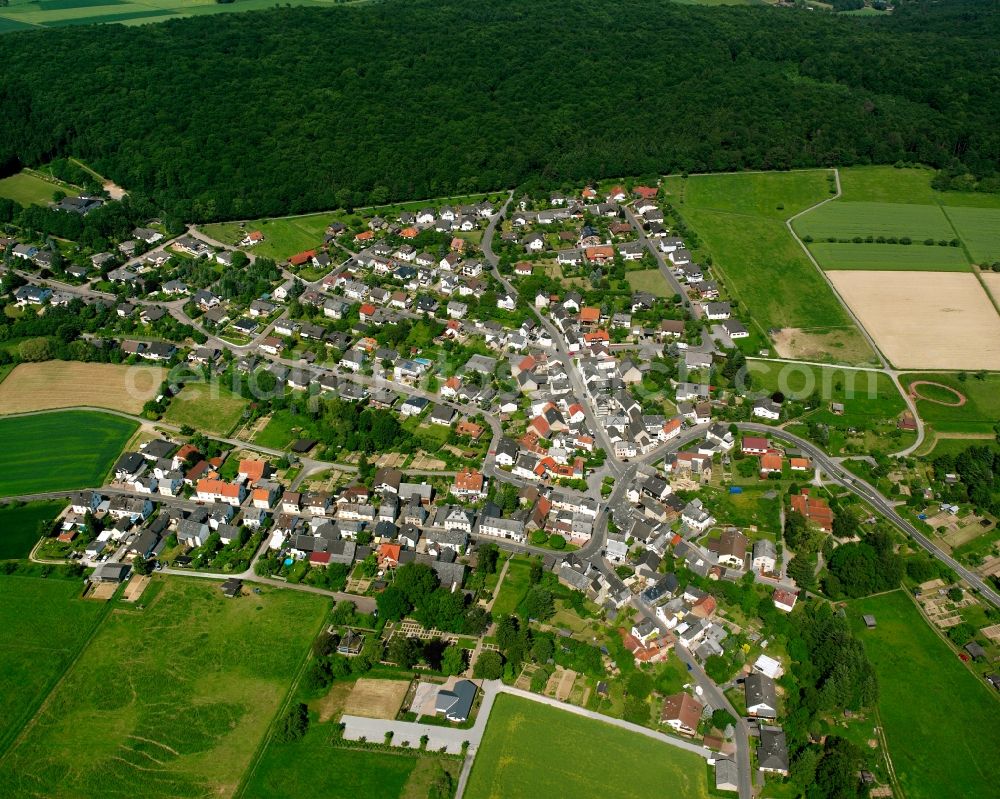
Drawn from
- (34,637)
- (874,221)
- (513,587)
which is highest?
(34,637)

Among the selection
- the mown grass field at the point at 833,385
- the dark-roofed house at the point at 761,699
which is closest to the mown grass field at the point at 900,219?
the mown grass field at the point at 833,385

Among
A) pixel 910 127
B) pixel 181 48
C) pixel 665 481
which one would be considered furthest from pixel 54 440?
pixel 910 127

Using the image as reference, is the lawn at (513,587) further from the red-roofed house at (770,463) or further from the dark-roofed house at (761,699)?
the red-roofed house at (770,463)

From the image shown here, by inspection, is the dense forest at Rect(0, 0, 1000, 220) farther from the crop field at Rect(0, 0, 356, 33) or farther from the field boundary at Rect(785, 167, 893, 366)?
the crop field at Rect(0, 0, 356, 33)

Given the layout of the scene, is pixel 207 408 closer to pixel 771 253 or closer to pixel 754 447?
pixel 754 447

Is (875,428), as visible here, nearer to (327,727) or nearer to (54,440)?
(327,727)

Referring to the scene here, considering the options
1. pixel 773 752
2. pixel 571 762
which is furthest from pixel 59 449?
pixel 773 752
